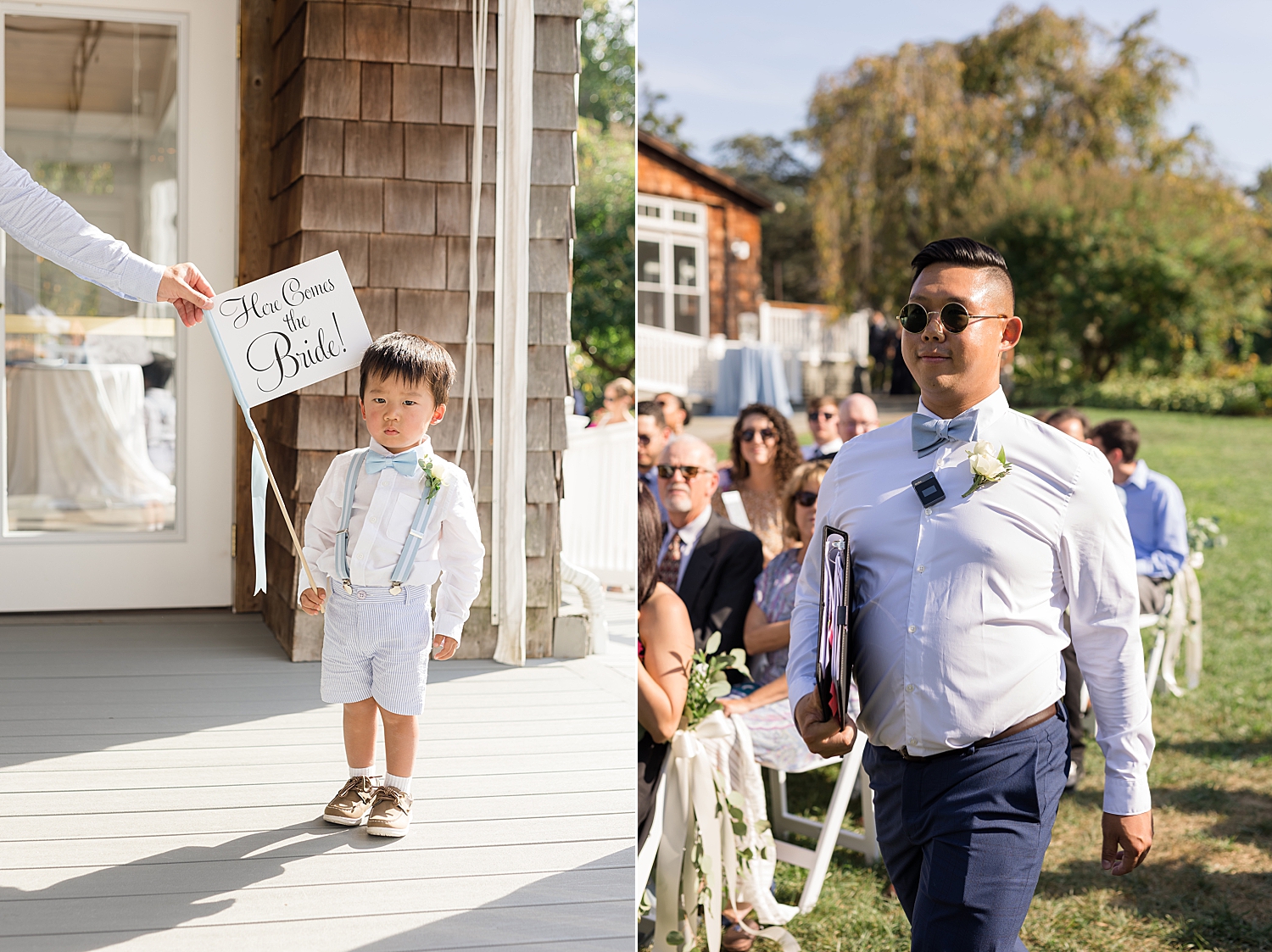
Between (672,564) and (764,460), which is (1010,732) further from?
(764,460)

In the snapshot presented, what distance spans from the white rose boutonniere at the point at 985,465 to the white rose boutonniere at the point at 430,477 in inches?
31.9

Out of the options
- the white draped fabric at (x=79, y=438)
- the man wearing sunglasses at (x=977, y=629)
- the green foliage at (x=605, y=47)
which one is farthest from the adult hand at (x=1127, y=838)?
the white draped fabric at (x=79, y=438)

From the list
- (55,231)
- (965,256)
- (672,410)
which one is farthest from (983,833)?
(672,410)

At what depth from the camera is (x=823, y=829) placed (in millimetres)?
3068

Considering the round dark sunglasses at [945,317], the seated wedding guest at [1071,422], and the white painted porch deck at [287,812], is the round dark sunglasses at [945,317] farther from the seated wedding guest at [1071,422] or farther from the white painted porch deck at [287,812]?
the seated wedding guest at [1071,422]

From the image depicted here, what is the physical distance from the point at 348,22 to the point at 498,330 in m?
0.57

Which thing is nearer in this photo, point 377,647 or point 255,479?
point 255,479

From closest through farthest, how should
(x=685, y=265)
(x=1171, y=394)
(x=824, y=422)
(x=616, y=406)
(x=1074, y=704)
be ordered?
1. (x=1074, y=704)
2. (x=824, y=422)
3. (x=616, y=406)
4. (x=1171, y=394)
5. (x=685, y=265)

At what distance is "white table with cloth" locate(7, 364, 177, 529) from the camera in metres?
2.65

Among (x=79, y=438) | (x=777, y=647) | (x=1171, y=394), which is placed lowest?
(x=777, y=647)

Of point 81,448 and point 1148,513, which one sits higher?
point 81,448

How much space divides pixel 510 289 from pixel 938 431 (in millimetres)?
729

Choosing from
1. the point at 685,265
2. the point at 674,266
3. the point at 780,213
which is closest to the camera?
the point at 674,266

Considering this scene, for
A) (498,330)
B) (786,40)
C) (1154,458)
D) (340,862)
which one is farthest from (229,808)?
(786,40)
